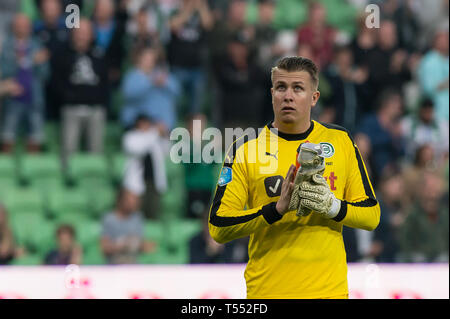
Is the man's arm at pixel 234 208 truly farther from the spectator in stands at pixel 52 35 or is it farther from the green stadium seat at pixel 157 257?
the spectator in stands at pixel 52 35

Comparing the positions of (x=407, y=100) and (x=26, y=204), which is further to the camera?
(x=407, y=100)

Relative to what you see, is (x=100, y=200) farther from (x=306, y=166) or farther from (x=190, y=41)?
(x=306, y=166)

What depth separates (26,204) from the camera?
10156mm

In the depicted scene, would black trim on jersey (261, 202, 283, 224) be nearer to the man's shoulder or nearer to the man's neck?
the man's neck

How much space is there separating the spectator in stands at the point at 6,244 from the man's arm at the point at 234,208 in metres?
5.64

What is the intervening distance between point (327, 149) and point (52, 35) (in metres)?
6.87

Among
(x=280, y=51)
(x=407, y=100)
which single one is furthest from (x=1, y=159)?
(x=407, y=100)

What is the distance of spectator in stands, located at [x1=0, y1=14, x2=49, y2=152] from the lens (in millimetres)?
10180

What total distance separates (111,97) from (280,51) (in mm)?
2104

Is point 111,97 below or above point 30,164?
above

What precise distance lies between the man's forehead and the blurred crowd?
5727 mm

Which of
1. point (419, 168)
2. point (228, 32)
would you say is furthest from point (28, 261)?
point (419, 168)
